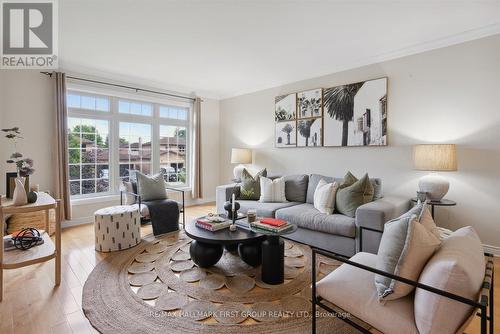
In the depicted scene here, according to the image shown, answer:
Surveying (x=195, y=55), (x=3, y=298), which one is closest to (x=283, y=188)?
(x=195, y=55)

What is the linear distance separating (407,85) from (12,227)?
5342 mm

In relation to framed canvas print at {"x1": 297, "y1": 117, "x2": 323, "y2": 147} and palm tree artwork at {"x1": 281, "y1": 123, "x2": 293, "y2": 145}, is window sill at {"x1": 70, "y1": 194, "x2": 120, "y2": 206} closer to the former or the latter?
palm tree artwork at {"x1": 281, "y1": 123, "x2": 293, "y2": 145}

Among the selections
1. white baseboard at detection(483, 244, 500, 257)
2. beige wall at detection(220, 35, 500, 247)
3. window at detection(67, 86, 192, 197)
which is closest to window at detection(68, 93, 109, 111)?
window at detection(67, 86, 192, 197)

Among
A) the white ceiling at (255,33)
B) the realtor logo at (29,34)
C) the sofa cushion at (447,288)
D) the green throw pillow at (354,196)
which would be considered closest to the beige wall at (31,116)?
the realtor logo at (29,34)

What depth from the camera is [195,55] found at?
11.4 ft

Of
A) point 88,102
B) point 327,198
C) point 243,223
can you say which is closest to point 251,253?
point 243,223

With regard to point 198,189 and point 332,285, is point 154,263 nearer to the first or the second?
point 332,285

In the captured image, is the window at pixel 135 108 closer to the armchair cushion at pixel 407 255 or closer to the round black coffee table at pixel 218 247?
the round black coffee table at pixel 218 247

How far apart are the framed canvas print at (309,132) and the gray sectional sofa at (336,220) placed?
27.0 inches

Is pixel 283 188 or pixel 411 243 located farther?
pixel 283 188

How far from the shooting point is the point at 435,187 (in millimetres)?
2803

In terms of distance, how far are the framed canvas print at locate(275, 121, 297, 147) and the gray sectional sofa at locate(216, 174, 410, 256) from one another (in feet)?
3.10

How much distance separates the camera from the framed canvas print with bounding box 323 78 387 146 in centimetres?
345

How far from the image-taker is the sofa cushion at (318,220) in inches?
106
